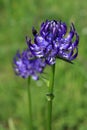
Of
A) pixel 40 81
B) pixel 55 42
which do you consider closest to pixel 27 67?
pixel 55 42

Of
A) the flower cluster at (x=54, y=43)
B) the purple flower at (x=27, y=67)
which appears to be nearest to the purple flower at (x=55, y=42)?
the flower cluster at (x=54, y=43)

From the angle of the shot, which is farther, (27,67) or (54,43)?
(27,67)

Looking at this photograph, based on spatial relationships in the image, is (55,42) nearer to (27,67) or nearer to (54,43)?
(54,43)

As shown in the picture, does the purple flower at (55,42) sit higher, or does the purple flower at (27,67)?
the purple flower at (55,42)

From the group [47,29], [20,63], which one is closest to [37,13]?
[20,63]

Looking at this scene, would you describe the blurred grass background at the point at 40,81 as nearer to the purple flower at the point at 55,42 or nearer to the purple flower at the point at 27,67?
the purple flower at the point at 27,67

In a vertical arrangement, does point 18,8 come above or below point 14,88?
above

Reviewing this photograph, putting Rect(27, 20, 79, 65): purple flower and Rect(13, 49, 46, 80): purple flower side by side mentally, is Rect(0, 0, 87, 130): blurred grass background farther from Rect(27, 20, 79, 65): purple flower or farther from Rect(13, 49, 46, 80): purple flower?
Rect(27, 20, 79, 65): purple flower

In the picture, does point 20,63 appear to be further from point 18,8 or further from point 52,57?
point 18,8
